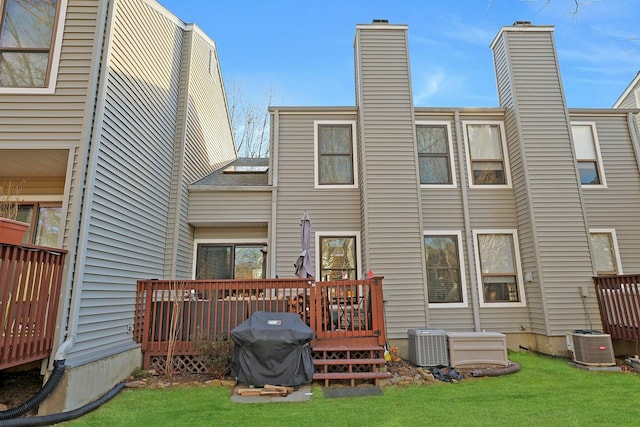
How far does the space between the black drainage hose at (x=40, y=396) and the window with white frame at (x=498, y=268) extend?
7.42 meters

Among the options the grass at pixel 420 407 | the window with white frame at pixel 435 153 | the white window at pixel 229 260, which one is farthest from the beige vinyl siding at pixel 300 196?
the grass at pixel 420 407

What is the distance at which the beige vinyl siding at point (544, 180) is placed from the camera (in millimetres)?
7070

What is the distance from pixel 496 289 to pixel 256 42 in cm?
1729

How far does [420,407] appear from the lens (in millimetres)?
4199

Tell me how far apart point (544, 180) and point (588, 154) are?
1872 millimetres

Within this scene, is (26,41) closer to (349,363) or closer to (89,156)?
(89,156)

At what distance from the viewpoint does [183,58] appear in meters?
8.16

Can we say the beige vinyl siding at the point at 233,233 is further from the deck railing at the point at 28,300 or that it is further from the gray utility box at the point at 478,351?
the gray utility box at the point at 478,351

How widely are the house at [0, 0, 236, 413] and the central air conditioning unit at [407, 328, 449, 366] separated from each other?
15.3ft

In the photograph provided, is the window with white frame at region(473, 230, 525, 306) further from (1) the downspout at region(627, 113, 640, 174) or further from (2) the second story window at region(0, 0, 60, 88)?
(2) the second story window at region(0, 0, 60, 88)

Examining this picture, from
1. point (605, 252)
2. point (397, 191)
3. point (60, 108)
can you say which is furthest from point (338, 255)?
point (605, 252)

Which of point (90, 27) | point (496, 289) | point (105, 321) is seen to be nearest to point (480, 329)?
point (496, 289)

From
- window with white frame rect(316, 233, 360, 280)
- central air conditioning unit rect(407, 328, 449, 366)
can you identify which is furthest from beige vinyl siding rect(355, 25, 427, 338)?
central air conditioning unit rect(407, 328, 449, 366)

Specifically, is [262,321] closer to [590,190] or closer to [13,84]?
[13,84]
